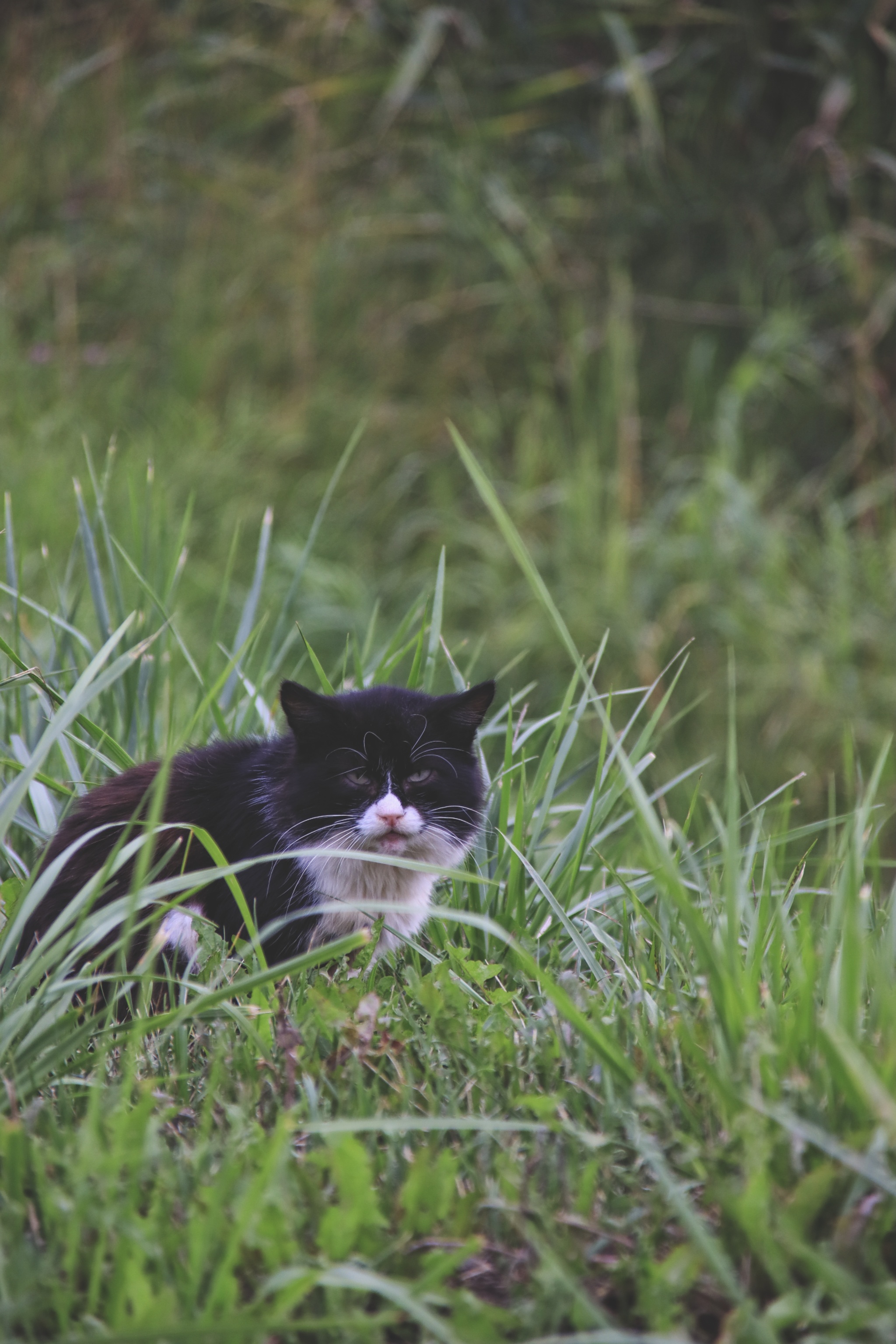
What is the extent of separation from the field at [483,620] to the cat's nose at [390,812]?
0.55 feet

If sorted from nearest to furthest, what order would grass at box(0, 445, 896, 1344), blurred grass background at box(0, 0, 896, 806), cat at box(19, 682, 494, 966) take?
grass at box(0, 445, 896, 1344)
cat at box(19, 682, 494, 966)
blurred grass background at box(0, 0, 896, 806)

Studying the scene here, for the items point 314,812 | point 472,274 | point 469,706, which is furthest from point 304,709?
point 472,274

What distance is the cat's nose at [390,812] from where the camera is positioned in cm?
221

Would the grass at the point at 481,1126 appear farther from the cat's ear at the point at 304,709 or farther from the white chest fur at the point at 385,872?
the cat's ear at the point at 304,709

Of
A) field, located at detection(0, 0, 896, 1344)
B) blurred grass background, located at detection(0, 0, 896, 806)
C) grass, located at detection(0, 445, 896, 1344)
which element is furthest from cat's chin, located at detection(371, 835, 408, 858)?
blurred grass background, located at detection(0, 0, 896, 806)

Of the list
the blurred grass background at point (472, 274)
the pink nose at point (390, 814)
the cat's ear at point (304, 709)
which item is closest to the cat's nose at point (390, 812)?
the pink nose at point (390, 814)

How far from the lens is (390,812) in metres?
2.21

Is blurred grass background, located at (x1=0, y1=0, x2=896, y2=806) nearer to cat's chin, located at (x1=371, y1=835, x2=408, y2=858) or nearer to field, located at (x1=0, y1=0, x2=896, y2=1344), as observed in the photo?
field, located at (x1=0, y1=0, x2=896, y2=1344)

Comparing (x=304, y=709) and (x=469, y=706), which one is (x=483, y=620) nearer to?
(x=469, y=706)

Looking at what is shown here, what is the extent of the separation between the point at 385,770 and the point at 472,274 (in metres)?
3.83

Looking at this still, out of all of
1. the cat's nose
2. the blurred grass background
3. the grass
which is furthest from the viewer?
the blurred grass background

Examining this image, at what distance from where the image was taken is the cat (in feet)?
6.86

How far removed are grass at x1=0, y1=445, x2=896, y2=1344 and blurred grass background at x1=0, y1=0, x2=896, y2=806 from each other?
123 inches

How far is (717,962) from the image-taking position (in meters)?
1.46
